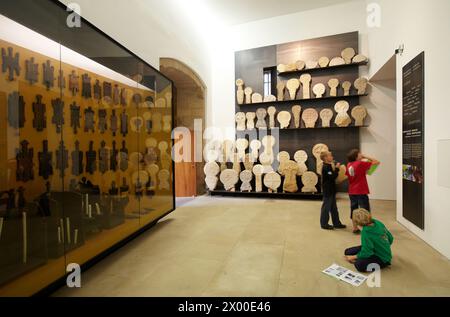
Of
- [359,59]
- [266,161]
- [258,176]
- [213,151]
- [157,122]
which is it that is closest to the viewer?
[157,122]

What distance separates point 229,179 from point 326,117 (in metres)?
2.95

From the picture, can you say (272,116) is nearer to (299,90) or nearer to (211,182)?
(299,90)

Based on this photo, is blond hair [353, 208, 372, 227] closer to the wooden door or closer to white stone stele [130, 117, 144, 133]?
white stone stele [130, 117, 144, 133]

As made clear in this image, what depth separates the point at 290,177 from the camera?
247 inches

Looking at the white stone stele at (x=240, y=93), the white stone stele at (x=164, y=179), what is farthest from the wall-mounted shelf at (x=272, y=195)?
the white stone stele at (x=164, y=179)

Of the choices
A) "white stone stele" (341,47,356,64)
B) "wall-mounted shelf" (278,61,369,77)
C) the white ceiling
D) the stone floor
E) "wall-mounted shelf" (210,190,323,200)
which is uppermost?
the white ceiling

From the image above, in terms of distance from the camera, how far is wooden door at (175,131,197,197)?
23.3 feet

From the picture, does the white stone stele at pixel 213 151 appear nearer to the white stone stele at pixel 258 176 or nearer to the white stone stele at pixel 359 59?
the white stone stele at pixel 258 176

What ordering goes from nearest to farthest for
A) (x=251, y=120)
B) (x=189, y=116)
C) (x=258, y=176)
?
(x=258, y=176) < (x=251, y=120) < (x=189, y=116)

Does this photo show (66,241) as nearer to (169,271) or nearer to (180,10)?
(169,271)

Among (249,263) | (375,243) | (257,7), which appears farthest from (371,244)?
(257,7)

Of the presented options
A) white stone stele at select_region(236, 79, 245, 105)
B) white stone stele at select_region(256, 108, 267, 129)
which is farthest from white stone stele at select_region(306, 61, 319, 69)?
white stone stele at select_region(236, 79, 245, 105)

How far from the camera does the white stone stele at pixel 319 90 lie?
6340mm

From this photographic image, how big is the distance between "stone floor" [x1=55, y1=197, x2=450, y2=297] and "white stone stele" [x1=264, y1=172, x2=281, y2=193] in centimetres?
197
